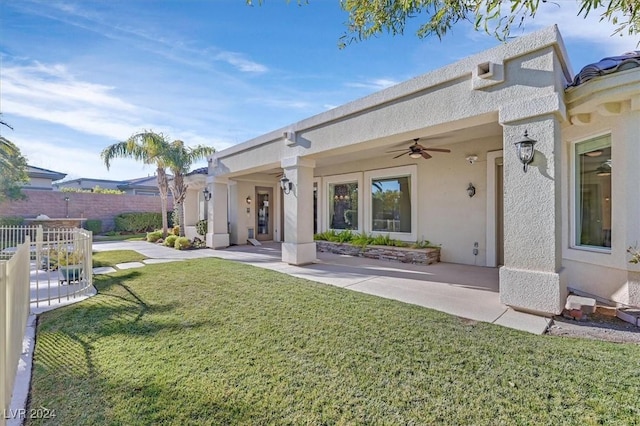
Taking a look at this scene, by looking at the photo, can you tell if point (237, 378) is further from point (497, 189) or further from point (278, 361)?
point (497, 189)

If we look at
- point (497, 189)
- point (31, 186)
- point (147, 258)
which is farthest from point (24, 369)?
point (31, 186)

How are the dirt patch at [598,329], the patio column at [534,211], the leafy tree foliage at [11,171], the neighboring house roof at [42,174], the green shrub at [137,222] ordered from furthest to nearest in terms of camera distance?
the neighboring house roof at [42,174] → the green shrub at [137,222] → the leafy tree foliage at [11,171] → the patio column at [534,211] → the dirt patch at [598,329]

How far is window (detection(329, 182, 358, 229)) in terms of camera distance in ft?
43.2

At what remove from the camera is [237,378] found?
327 cm

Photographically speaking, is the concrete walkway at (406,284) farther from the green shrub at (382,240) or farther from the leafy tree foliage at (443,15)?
the leafy tree foliage at (443,15)

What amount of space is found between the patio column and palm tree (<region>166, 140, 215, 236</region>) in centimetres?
1541

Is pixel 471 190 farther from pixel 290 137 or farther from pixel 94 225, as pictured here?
pixel 94 225

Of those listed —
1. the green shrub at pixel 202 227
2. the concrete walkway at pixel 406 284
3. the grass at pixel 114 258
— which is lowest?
the concrete walkway at pixel 406 284

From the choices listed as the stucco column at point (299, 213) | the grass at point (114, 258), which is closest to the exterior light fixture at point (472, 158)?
the stucco column at point (299, 213)

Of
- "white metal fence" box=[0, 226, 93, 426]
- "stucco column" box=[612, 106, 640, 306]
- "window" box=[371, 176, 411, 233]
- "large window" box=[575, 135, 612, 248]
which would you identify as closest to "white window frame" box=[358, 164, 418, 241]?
"window" box=[371, 176, 411, 233]

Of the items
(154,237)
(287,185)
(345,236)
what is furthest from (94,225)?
(345,236)

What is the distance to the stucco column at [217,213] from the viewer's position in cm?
1435

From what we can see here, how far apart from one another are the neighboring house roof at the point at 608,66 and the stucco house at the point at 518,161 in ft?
0.25

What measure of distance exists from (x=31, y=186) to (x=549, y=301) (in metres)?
35.5
